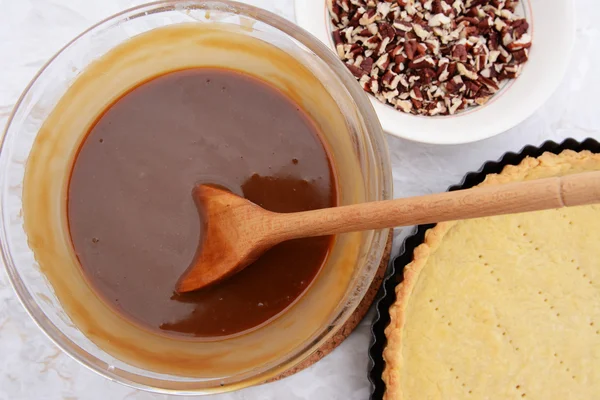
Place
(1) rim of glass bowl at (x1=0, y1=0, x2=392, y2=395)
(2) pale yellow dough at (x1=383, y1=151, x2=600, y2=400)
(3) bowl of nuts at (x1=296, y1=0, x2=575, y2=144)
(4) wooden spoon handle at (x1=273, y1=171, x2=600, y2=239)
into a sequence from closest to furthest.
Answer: (4) wooden spoon handle at (x1=273, y1=171, x2=600, y2=239), (1) rim of glass bowl at (x1=0, y1=0, x2=392, y2=395), (2) pale yellow dough at (x1=383, y1=151, x2=600, y2=400), (3) bowl of nuts at (x1=296, y1=0, x2=575, y2=144)

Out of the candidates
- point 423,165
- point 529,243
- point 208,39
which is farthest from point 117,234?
point 529,243

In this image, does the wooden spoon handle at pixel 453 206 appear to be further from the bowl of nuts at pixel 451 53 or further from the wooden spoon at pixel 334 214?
the bowl of nuts at pixel 451 53

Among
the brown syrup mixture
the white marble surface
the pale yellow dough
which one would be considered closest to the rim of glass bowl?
the brown syrup mixture

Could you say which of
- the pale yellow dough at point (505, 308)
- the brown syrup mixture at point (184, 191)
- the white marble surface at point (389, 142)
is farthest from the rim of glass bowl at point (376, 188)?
the white marble surface at point (389, 142)

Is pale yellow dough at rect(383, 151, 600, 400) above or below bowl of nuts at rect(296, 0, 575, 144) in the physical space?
below

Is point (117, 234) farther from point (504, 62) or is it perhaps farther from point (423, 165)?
point (504, 62)

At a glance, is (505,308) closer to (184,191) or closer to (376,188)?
(376,188)

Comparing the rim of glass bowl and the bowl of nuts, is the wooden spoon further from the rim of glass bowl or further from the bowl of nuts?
the bowl of nuts
